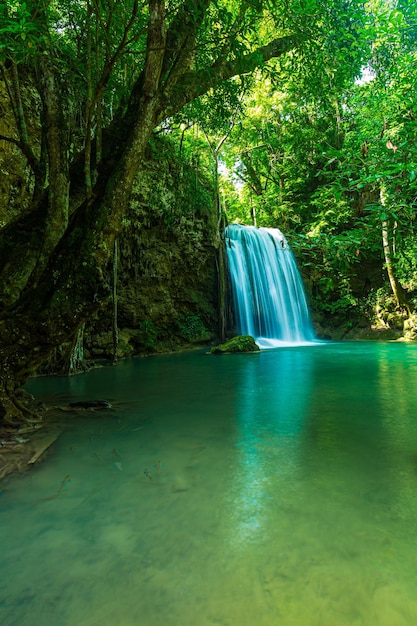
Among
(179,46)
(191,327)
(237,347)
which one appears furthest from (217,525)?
(191,327)

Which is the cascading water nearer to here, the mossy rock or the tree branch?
the mossy rock

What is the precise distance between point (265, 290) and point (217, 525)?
1454 cm

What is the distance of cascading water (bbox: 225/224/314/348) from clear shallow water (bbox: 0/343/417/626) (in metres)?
11.6

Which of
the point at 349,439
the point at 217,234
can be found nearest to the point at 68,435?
the point at 349,439

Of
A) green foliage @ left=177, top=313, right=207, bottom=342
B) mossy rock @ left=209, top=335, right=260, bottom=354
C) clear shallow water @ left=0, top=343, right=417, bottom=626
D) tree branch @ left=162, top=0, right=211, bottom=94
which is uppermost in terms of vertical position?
tree branch @ left=162, top=0, right=211, bottom=94

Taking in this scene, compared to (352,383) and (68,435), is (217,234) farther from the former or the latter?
(68,435)

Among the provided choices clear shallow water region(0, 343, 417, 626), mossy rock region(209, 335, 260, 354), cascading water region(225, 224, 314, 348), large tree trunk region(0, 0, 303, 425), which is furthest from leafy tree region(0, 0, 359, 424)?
cascading water region(225, 224, 314, 348)

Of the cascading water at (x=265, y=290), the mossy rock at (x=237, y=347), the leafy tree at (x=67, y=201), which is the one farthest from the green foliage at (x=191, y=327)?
the leafy tree at (x=67, y=201)

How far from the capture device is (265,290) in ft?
52.1

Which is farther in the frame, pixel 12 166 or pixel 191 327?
pixel 191 327

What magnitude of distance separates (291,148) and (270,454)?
1850 centimetres

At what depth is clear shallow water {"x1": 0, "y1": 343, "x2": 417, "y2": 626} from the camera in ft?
3.92

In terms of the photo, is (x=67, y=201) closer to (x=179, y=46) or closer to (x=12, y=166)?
(x=179, y=46)

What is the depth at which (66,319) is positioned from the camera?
3.12 metres
